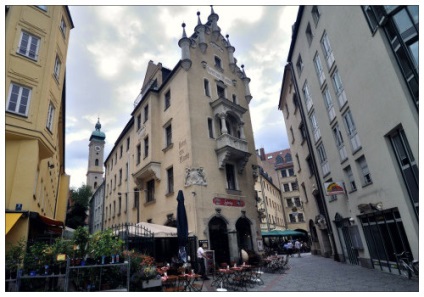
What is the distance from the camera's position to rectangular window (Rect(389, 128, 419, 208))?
33.6 feet

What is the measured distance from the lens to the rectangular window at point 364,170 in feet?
45.6

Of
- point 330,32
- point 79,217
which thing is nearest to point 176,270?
point 330,32

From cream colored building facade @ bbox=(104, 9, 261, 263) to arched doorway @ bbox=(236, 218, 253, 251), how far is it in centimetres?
7

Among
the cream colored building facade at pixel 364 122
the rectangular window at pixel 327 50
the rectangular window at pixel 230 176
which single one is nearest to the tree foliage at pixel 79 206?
the rectangular window at pixel 230 176

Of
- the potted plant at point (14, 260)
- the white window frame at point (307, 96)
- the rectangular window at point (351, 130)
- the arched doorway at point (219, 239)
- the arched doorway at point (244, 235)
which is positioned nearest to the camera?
the potted plant at point (14, 260)

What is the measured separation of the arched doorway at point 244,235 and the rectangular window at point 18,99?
1464cm

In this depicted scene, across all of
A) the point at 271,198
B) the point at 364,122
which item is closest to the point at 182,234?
the point at 364,122

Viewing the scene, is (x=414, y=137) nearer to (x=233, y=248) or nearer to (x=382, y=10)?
(x=382, y=10)

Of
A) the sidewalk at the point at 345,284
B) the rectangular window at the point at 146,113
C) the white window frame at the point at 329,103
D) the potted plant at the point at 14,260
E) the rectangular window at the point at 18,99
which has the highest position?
the rectangular window at the point at 146,113

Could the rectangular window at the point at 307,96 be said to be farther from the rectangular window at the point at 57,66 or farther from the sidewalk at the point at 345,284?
the rectangular window at the point at 57,66

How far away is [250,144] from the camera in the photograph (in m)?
23.4

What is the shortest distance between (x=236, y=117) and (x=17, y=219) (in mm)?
16602

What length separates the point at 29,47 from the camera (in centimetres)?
1236

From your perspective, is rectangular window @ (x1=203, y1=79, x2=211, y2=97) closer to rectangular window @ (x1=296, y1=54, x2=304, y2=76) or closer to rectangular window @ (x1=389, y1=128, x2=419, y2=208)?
rectangular window @ (x1=296, y1=54, x2=304, y2=76)
